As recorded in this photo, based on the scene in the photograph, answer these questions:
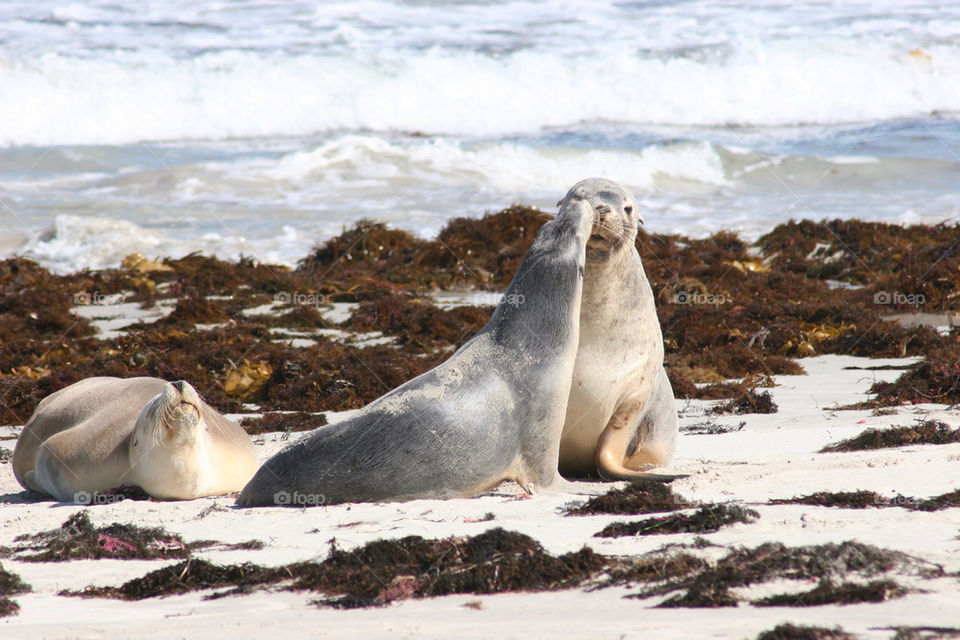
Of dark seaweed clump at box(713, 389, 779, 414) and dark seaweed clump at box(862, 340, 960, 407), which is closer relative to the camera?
dark seaweed clump at box(862, 340, 960, 407)

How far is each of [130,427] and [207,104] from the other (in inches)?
796

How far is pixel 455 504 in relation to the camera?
502 cm

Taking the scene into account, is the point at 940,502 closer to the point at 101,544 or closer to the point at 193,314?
the point at 101,544

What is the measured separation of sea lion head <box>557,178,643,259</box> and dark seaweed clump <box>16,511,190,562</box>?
275cm

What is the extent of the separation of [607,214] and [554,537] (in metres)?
2.32


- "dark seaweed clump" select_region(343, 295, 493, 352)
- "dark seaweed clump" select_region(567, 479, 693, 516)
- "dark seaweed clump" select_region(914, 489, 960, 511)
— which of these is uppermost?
"dark seaweed clump" select_region(343, 295, 493, 352)

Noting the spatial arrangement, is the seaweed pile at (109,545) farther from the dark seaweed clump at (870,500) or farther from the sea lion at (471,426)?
the dark seaweed clump at (870,500)

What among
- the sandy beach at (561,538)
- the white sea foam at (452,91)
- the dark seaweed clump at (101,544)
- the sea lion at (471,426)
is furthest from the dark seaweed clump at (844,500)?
the white sea foam at (452,91)

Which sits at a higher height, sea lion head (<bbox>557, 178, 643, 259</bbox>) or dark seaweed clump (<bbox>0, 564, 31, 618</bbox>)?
sea lion head (<bbox>557, 178, 643, 259</bbox>)

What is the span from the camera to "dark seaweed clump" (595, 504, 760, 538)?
394cm

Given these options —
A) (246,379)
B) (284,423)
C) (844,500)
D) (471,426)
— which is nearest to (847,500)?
(844,500)

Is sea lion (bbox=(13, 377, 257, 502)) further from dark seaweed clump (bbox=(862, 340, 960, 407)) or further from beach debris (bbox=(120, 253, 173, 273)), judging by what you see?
beach debris (bbox=(120, 253, 173, 273))

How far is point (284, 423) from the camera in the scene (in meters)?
8.24

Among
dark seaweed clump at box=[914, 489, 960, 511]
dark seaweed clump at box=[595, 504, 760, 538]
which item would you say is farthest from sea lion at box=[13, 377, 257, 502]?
dark seaweed clump at box=[914, 489, 960, 511]
